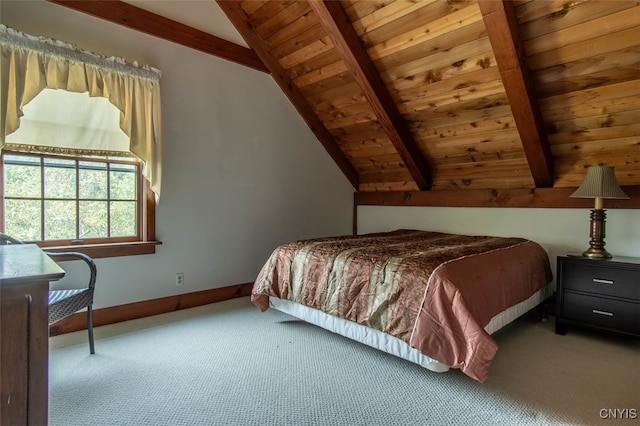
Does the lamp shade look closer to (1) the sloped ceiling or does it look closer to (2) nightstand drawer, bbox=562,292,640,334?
(1) the sloped ceiling

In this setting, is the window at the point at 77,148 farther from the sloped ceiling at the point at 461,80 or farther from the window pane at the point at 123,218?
the sloped ceiling at the point at 461,80

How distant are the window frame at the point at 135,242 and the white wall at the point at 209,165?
0.07 meters

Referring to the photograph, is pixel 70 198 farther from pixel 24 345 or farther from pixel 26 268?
pixel 24 345

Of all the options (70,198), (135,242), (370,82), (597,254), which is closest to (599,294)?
(597,254)

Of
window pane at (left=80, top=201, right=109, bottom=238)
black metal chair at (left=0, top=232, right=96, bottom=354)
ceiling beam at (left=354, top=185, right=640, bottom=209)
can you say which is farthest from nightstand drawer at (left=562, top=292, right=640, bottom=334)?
window pane at (left=80, top=201, right=109, bottom=238)

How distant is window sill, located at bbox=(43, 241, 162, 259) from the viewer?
2.56 meters

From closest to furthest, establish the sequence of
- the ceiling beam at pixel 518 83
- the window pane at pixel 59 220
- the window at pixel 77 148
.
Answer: the ceiling beam at pixel 518 83 < the window at pixel 77 148 < the window pane at pixel 59 220

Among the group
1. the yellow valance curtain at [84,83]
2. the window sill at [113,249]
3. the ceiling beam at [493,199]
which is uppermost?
the yellow valance curtain at [84,83]

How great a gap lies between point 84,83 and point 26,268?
1978mm

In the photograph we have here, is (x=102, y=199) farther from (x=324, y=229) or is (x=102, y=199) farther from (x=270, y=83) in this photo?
(x=324, y=229)

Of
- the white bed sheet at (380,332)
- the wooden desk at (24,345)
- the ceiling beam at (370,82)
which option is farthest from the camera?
the ceiling beam at (370,82)

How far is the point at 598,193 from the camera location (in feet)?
8.11

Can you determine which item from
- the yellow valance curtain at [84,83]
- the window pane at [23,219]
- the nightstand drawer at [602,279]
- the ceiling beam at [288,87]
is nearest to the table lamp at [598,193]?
the nightstand drawer at [602,279]

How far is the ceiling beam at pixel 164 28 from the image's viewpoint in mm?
2631
